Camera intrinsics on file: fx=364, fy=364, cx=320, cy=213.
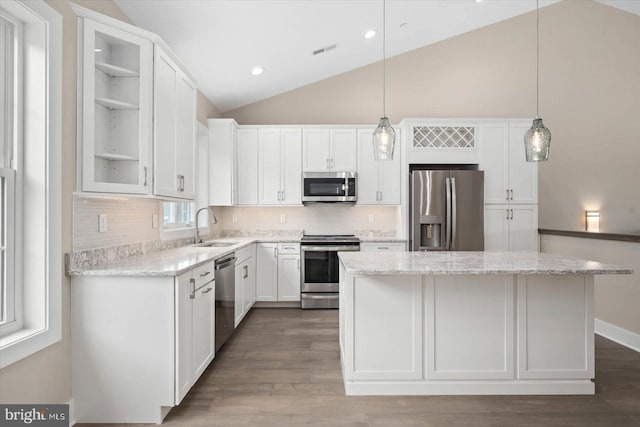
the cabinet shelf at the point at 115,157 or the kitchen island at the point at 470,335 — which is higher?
the cabinet shelf at the point at 115,157

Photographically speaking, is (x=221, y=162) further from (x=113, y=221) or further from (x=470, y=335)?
(x=470, y=335)

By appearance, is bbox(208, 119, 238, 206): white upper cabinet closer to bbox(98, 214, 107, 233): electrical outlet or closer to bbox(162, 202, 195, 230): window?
bbox(162, 202, 195, 230): window

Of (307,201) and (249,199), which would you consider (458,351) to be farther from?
(249,199)

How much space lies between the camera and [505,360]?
2.47 m

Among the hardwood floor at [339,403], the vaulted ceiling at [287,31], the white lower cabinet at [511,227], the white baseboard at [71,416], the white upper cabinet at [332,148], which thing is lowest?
the hardwood floor at [339,403]

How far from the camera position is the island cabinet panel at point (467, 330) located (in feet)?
8.09

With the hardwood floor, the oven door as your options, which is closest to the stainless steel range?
the oven door

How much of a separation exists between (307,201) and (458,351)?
9.58ft

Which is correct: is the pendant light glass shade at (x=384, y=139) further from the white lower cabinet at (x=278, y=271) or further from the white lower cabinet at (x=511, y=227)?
the white lower cabinet at (x=511, y=227)

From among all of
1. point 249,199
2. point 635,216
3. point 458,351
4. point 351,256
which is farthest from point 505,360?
point 635,216

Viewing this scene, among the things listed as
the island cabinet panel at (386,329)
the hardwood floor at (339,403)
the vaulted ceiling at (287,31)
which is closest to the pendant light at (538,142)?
the island cabinet panel at (386,329)

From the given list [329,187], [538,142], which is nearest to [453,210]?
[329,187]

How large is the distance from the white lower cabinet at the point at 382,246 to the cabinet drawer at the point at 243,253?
1418 mm

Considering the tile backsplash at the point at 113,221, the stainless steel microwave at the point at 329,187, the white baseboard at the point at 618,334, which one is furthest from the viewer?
the stainless steel microwave at the point at 329,187
